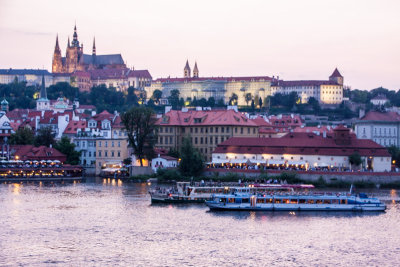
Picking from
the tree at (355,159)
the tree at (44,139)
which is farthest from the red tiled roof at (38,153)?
the tree at (355,159)

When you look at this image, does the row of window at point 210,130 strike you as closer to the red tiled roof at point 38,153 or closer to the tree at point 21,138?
the red tiled roof at point 38,153

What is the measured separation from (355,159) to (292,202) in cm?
1818

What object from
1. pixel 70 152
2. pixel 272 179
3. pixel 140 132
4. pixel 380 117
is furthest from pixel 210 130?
pixel 380 117

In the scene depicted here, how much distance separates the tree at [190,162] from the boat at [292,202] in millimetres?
17717

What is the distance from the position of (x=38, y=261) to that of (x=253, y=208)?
21.4 metres

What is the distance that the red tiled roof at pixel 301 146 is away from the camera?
74688 millimetres

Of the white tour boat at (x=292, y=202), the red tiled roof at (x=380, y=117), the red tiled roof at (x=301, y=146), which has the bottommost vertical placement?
the white tour boat at (x=292, y=202)

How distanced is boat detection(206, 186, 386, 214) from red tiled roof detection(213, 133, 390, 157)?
18093mm

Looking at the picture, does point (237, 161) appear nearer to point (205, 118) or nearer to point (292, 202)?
point (205, 118)

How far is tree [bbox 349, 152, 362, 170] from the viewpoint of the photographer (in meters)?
72.8

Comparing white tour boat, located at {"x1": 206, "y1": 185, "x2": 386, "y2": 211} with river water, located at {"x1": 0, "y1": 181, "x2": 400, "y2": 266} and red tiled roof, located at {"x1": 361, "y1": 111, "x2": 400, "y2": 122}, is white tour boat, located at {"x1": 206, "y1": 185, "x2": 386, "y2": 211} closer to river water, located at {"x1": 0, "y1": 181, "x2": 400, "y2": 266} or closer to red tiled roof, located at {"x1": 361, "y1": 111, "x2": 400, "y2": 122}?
river water, located at {"x1": 0, "y1": 181, "x2": 400, "y2": 266}

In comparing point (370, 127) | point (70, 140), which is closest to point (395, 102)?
point (370, 127)

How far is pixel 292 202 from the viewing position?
56.5 m

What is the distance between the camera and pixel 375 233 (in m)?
46.2
